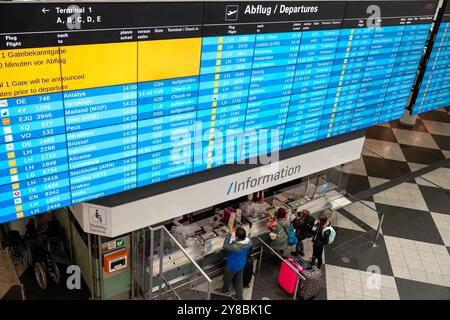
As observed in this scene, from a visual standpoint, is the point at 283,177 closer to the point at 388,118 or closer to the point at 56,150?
the point at 388,118

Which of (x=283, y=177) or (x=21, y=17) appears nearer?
(x=21, y=17)

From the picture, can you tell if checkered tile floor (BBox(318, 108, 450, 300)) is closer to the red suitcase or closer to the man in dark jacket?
the red suitcase

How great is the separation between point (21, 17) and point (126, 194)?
5.18 feet

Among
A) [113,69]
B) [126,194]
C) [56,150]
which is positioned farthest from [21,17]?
[126,194]

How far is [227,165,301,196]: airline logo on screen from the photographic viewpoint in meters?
4.07

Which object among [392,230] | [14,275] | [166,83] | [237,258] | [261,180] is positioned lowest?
[14,275]

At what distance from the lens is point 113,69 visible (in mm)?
2865

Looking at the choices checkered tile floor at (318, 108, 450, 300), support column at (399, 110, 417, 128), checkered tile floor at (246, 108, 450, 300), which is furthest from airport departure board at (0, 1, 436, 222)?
support column at (399, 110, 417, 128)

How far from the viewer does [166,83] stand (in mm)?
3154

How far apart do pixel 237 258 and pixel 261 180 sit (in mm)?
2644

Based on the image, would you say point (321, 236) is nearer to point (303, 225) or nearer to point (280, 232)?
point (303, 225)

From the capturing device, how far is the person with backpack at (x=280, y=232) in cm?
726

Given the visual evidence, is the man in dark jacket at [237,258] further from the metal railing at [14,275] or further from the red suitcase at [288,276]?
the metal railing at [14,275]

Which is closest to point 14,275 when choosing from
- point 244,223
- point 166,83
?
point 244,223
